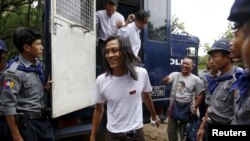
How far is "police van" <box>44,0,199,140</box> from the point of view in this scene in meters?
3.06

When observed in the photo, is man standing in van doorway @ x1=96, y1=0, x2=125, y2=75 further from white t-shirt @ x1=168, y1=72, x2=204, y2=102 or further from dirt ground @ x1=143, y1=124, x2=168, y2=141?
dirt ground @ x1=143, y1=124, x2=168, y2=141

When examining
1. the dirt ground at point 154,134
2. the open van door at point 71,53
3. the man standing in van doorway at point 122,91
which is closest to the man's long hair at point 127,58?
the man standing in van doorway at point 122,91

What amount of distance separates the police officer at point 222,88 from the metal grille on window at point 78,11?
1493 millimetres

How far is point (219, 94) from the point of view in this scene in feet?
9.55

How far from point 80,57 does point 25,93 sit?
0.96 metres

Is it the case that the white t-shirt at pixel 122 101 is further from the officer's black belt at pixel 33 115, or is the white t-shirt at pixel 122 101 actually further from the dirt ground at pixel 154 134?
the dirt ground at pixel 154 134

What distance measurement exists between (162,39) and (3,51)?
2.66 meters

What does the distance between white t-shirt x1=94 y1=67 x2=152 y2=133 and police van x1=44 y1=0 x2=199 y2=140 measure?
26.3 inches

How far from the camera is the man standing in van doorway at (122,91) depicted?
8.32 feet

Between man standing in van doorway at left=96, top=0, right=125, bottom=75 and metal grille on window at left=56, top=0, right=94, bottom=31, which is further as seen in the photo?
man standing in van doorway at left=96, top=0, right=125, bottom=75

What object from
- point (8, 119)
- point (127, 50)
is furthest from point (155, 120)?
point (8, 119)

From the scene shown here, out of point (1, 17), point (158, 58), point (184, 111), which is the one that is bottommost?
point (184, 111)

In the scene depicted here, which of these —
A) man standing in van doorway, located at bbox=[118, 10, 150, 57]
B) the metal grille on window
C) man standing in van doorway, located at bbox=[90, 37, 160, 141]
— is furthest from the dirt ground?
man standing in van doorway, located at bbox=[90, 37, 160, 141]

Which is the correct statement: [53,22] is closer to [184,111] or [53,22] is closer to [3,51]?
[3,51]
